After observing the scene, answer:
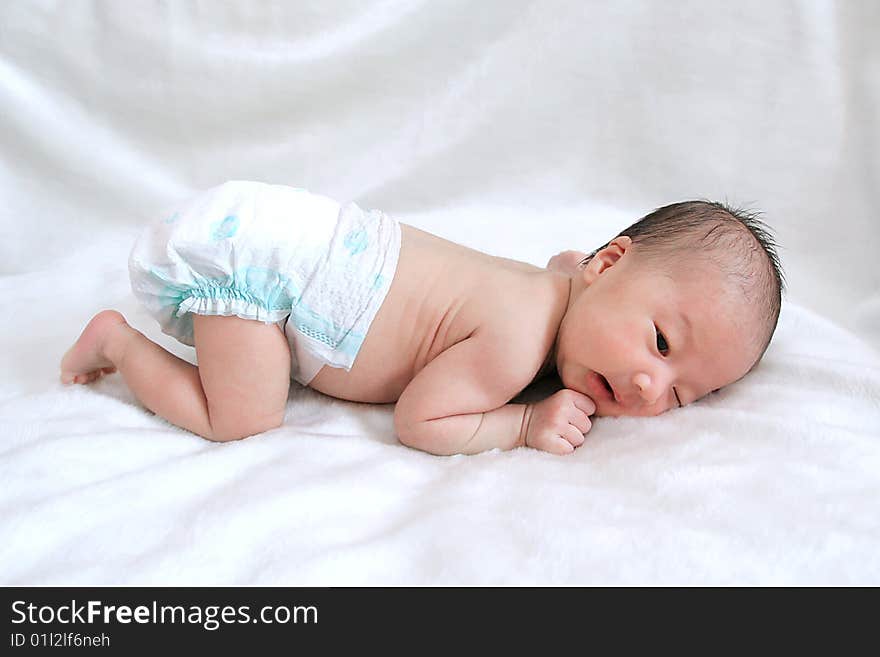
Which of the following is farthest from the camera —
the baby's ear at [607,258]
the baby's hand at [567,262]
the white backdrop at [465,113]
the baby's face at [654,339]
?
the white backdrop at [465,113]

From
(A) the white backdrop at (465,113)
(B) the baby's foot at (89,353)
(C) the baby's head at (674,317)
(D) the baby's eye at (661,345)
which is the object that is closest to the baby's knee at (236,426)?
(B) the baby's foot at (89,353)

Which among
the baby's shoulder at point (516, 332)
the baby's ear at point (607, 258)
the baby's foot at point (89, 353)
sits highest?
the baby's ear at point (607, 258)

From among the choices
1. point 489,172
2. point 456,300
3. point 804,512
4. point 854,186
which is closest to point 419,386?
point 456,300

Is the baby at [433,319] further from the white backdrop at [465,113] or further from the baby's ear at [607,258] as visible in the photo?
the white backdrop at [465,113]

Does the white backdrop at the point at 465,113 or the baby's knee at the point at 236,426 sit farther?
the white backdrop at the point at 465,113

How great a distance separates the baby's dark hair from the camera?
1266mm

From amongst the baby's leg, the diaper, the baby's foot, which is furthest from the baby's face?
the baby's foot

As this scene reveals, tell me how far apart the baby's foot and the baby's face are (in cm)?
69

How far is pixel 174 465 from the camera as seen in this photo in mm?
1175

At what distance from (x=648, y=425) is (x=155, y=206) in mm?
1223

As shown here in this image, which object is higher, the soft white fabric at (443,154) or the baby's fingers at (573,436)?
the soft white fabric at (443,154)

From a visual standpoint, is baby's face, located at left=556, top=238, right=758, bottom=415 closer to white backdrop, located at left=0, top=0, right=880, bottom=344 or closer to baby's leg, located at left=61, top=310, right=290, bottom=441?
baby's leg, located at left=61, top=310, right=290, bottom=441

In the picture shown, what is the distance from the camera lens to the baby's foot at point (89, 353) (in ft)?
4.59
